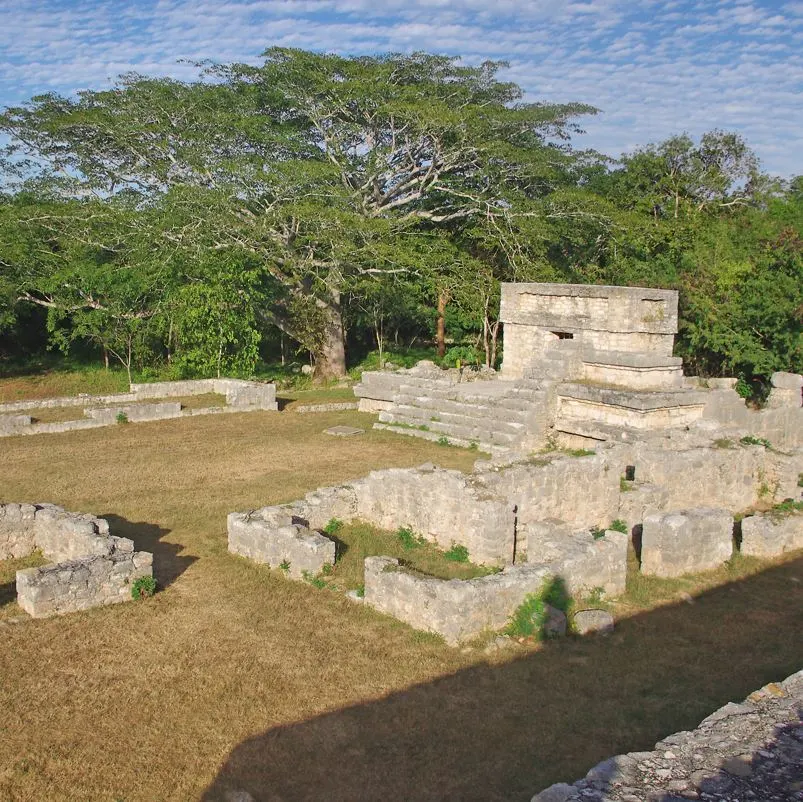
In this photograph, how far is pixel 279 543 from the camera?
9.74 meters

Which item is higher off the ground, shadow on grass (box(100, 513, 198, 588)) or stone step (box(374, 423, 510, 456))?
stone step (box(374, 423, 510, 456))

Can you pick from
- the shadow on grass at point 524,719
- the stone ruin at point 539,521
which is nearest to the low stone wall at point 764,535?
the stone ruin at point 539,521

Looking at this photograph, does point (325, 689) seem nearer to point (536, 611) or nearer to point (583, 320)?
point (536, 611)

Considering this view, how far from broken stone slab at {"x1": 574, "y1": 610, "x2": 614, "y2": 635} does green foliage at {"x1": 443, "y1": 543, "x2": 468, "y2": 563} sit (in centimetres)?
203

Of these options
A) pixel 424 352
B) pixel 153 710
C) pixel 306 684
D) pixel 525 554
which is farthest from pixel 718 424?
pixel 424 352

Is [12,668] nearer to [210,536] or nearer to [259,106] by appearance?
[210,536]

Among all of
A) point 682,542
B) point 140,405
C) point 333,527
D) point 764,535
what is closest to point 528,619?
point 682,542

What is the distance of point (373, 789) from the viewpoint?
5707 millimetres

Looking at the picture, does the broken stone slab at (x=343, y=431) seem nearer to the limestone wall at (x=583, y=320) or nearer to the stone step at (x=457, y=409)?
the stone step at (x=457, y=409)

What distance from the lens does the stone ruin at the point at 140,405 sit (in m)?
17.8

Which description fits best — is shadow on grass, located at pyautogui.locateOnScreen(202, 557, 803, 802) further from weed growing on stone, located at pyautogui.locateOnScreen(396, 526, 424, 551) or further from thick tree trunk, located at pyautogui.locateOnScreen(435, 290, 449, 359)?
thick tree trunk, located at pyautogui.locateOnScreen(435, 290, 449, 359)

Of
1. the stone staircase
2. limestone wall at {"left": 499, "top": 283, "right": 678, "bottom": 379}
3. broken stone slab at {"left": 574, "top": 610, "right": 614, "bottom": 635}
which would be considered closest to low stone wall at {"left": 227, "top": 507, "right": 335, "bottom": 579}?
broken stone slab at {"left": 574, "top": 610, "right": 614, "bottom": 635}

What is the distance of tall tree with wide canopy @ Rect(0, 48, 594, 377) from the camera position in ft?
81.8

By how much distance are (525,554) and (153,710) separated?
5370 mm
